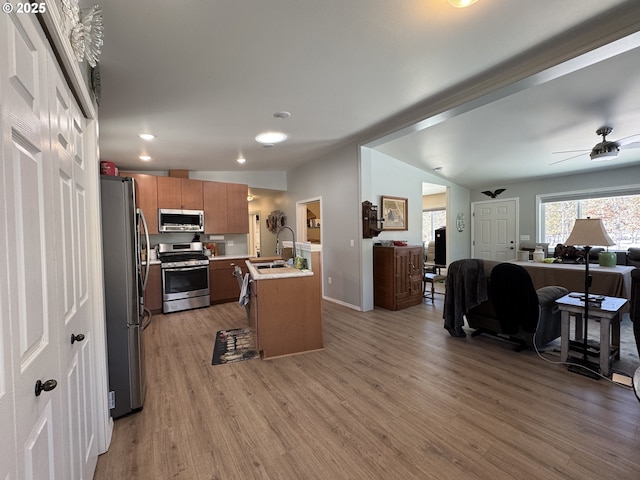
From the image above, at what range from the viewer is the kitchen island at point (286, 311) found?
9.78 feet

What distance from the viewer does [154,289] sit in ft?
15.0

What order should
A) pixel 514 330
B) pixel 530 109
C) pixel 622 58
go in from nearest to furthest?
pixel 622 58, pixel 514 330, pixel 530 109

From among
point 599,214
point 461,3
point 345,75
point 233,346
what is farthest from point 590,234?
point 599,214

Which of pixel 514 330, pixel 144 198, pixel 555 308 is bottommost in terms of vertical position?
pixel 514 330

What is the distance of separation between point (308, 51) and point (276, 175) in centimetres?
462

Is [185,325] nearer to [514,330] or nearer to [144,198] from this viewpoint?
[144,198]

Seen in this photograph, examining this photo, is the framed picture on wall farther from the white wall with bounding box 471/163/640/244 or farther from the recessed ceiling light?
the white wall with bounding box 471/163/640/244

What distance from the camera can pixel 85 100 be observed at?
4.92ft

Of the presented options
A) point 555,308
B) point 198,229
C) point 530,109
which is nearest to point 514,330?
point 555,308

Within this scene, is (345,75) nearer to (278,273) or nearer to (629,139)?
(278,273)

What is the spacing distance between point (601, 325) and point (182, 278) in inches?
207

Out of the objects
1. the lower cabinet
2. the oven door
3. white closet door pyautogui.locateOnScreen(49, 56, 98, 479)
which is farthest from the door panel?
the lower cabinet

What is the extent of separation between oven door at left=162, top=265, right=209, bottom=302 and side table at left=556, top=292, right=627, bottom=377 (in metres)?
4.85

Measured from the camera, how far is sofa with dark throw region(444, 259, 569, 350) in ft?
9.58
